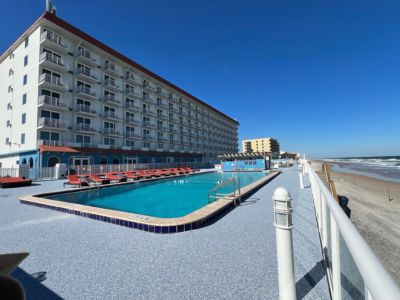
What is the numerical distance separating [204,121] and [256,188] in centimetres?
4929

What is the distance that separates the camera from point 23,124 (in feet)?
76.5

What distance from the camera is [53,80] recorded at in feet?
74.5

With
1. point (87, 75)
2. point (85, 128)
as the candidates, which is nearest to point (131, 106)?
point (87, 75)

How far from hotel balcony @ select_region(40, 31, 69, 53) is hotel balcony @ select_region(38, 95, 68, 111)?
607 centimetres

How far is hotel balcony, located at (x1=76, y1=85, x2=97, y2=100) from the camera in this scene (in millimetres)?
25750

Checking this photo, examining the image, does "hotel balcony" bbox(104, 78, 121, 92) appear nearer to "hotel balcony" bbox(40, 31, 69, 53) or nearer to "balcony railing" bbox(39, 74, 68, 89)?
"hotel balcony" bbox(40, 31, 69, 53)

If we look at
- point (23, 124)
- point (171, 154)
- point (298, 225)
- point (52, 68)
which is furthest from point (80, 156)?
point (298, 225)

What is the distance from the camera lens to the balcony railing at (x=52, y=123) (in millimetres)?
21359

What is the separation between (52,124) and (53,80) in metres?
5.09

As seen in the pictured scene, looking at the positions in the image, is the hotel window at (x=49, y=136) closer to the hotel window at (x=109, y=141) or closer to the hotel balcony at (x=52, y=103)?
the hotel balcony at (x=52, y=103)

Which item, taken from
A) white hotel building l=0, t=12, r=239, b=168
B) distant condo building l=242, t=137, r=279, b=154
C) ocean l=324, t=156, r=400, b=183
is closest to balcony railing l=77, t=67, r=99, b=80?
white hotel building l=0, t=12, r=239, b=168

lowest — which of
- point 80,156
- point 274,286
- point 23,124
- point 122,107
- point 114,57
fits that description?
point 274,286

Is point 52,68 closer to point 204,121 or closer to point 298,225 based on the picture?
point 298,225

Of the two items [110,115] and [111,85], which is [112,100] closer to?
[111,85]
